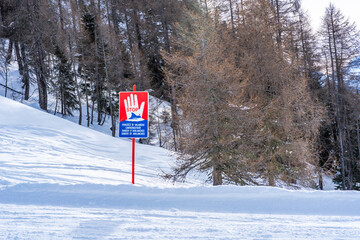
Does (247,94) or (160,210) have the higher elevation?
(247,94)

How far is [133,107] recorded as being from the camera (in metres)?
7.28

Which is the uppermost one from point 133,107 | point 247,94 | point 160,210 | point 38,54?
point 38,54

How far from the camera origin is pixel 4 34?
28844 millimetres

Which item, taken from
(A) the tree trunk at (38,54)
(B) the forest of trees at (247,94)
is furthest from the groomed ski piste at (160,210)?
(A) the tree trunk at (38,54)

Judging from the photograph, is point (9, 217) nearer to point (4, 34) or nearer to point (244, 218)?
point (244, 218)

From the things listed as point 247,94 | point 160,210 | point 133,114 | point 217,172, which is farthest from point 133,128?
point 247,94

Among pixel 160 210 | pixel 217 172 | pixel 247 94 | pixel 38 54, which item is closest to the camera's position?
pixel 160 210

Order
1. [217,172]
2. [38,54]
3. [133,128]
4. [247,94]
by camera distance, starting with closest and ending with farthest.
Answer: [133,128] → [217,172] → [247,94] → [38,54]

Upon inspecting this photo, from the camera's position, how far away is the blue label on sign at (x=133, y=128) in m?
7.19

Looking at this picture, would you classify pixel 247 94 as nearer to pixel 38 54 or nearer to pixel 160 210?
pixel 160 210

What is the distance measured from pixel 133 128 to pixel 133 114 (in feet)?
1.26

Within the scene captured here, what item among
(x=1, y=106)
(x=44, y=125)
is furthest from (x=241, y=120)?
(x=1, y=106)

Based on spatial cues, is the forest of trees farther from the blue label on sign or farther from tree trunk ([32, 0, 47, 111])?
the blue label on sign

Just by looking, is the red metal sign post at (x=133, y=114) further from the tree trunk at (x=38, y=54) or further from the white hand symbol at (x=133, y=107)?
the tree trunk at (x=38, y=54)
